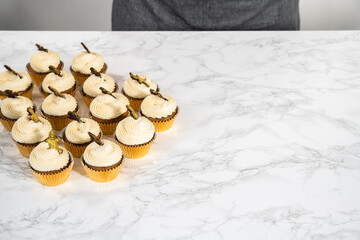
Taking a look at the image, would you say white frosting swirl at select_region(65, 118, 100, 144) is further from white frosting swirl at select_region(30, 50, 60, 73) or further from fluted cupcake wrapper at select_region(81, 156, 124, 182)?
white frosting swirl at select_region(30, 50, 60, 73)

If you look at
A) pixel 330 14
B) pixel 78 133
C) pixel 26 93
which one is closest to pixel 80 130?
pixel 78 133

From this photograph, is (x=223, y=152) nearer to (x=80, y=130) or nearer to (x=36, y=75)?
(x=80, y=130)

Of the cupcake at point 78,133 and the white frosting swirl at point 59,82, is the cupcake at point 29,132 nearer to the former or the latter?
the cupcake at point 78,133

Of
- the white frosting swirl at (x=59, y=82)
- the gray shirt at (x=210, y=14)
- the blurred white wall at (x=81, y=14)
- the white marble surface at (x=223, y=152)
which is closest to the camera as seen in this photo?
the white marble surface at (x=223, y=152)

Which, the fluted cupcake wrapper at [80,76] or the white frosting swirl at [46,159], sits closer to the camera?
the white frosting swirl at [46,159]

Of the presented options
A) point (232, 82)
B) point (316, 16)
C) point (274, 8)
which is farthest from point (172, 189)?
point (316, 16)

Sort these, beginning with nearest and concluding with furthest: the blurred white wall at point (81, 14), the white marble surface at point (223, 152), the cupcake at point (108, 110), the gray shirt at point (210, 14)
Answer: the white marble surface at point (223, 152)
the cupcake at point (108, 110)
the gray shirt at point (210, 14)
the blurred white wall at point (81, 14)

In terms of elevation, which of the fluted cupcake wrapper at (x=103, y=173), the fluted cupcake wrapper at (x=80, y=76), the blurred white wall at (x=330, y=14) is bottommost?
the blurred white wall at (x=330, y=14)

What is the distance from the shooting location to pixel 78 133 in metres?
1.44

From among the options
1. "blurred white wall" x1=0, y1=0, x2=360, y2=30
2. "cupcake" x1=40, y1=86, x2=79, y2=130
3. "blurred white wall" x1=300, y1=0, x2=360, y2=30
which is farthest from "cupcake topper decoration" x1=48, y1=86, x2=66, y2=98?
"blurred white wall" x1=300, y1=0, x2=360, y2=30

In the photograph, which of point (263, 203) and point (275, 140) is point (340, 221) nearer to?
point (263, 203)

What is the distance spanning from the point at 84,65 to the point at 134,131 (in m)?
0.45

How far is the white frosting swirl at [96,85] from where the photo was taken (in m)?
1.62

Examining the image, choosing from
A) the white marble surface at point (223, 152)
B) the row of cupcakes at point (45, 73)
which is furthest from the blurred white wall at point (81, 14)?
the row of cupcakes at point (45, 73)
